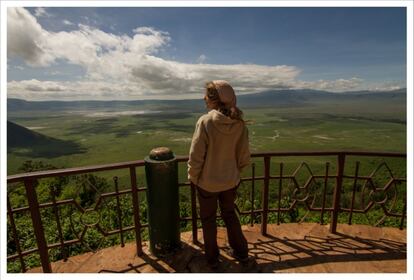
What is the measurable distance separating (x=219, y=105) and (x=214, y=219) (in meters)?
1.12

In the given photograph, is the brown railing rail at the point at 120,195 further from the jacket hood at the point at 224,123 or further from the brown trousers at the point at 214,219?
the jacket hood at the point at 224,123

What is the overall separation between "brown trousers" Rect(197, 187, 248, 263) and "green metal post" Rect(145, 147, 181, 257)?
425 mm

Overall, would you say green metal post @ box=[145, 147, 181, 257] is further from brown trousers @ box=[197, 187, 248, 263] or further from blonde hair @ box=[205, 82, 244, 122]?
blonde hair @ box=[205, 82, 244, 122]

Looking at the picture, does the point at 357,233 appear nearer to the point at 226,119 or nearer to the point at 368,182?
the point at 368,182

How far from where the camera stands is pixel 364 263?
2.96 m

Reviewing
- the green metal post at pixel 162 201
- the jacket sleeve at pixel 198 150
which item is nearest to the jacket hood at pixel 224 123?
the jacket sleeve at pixel 198 150

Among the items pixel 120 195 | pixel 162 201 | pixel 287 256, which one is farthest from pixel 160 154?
pixel 287 256

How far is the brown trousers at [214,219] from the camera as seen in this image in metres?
2.61

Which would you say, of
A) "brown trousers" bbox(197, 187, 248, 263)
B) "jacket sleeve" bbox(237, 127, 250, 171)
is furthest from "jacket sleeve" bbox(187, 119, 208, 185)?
"jacket sleeve" bbox(237, 127, 250, 171)

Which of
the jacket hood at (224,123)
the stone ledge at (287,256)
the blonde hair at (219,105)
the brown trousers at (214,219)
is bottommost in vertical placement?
the stone ledge at (287,256)

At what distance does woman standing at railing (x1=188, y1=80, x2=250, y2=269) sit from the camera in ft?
7.63

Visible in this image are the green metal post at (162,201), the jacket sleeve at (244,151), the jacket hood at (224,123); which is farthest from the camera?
the green metal post at (162,201)

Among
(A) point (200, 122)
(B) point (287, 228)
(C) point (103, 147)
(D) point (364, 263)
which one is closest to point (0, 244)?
(A) point (200, 122)

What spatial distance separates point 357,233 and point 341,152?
3.79 ft
